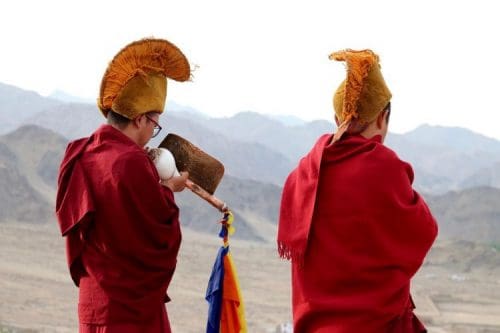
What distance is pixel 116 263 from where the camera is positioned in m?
3.48

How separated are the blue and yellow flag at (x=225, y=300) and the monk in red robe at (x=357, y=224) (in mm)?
676

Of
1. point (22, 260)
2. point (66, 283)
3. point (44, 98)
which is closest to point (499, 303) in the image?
point (66, 283)

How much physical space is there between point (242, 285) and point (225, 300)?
13294 millimetres

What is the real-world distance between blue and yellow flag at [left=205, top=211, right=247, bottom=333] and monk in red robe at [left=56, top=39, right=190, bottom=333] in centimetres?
56

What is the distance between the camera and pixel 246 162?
49.0m

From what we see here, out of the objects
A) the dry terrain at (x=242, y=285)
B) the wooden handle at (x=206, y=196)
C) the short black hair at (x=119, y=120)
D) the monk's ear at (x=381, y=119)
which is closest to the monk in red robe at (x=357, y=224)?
the monk's ear at (x=381, y=119)

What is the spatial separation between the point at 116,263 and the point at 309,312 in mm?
851

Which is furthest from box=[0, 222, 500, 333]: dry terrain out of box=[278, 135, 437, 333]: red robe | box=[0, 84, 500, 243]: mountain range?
box=[278, 135, 437, 333]: red robe

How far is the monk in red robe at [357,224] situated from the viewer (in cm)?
339

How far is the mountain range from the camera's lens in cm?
2659

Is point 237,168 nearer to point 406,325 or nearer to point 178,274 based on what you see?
point 178,274

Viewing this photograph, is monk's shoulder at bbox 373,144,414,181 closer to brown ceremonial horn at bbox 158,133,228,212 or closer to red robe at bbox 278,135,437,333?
red robe at bbox 278,135,437,333

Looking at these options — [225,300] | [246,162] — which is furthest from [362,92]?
[246,162]

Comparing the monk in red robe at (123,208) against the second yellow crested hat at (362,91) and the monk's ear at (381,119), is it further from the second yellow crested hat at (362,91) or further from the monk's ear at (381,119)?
the monk's ear at (381,119)
